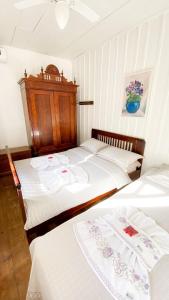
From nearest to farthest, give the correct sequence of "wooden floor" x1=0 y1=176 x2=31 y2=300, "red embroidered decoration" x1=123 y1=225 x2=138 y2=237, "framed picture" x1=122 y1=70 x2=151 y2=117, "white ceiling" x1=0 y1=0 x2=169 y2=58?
"red embroidered decoration" x1=123 y1=225 x2=138 y2=237 < "wooden floor" x1=0 y1=176 x2=31 y2=300 < "white ceiling" x1=0 y1=0 x2=169 y2=58 < "framed picture" x1=122 y1=70 x2=151 y2=117

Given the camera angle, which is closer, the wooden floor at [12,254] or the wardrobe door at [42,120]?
the wooden floor at [12,254]

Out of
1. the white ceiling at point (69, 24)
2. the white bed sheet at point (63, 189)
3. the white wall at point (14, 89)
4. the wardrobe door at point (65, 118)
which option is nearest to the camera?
the white bed sheet at point (63, 189)

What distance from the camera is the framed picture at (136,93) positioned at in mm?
1931

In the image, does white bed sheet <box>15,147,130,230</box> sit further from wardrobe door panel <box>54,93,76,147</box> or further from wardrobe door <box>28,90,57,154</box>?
wardrobe door panel <box>54,93,76,147</box>

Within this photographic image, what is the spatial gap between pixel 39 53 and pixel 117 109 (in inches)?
81.8

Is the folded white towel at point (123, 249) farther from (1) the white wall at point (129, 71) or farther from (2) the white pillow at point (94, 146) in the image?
(2) the white pillow at point (94, 146)

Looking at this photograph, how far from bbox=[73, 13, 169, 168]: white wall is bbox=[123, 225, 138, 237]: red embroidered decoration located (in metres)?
1.32

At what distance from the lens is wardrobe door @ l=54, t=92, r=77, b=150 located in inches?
113

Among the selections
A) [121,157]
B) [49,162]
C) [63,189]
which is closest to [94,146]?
[121,157]

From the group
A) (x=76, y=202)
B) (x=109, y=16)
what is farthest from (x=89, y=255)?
(x=109, y=16)

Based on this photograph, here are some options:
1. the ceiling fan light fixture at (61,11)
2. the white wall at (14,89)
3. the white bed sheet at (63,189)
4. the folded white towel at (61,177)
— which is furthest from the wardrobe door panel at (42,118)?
the ceiling fan light fixture at (61,11)

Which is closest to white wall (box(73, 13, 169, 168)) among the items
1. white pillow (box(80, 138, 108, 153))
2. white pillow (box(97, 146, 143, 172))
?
white pillow (box(97, 146, 143, 172))

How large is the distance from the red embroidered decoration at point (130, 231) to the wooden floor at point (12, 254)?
1.05 metres

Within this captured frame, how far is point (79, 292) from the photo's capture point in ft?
2.18
